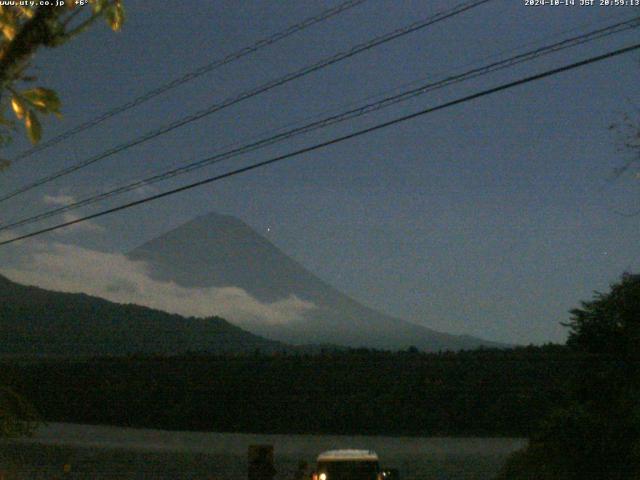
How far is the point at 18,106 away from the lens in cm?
510

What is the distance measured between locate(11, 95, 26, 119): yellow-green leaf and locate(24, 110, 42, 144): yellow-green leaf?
0.04 metres

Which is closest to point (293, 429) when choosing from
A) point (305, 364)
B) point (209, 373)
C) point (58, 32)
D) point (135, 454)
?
point (305, 364)

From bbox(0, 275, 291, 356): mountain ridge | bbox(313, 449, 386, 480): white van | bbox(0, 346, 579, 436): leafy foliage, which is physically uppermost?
bbox(0, 275, 291, 356): mountain ridge

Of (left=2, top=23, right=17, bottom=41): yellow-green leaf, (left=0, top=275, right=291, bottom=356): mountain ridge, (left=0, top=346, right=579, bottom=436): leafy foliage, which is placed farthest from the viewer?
(left=0, top=275, right=291, bottom=356): mountain ridge

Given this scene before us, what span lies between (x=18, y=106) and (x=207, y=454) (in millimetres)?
21182

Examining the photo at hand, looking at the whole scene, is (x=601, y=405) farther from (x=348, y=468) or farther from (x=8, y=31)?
(x=8, y=31)

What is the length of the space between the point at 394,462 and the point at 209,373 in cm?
1242

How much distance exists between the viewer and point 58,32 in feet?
17.5

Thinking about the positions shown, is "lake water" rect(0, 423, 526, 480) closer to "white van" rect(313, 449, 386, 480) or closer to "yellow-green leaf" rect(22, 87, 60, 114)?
"white van" rect(313, 449, 386, 480)

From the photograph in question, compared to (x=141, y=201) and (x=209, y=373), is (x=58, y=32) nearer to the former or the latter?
(x=141, y=201)

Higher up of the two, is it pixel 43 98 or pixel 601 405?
pixel 43 98

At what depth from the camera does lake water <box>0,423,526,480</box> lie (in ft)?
72.2

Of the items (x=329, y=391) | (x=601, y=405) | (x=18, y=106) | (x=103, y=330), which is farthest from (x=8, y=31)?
(x=103, y=330)

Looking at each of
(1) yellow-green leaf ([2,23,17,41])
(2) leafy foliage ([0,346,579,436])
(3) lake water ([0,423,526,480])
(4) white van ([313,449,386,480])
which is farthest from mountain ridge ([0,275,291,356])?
(1) yellow-green leaf ([2,23,17,41])
